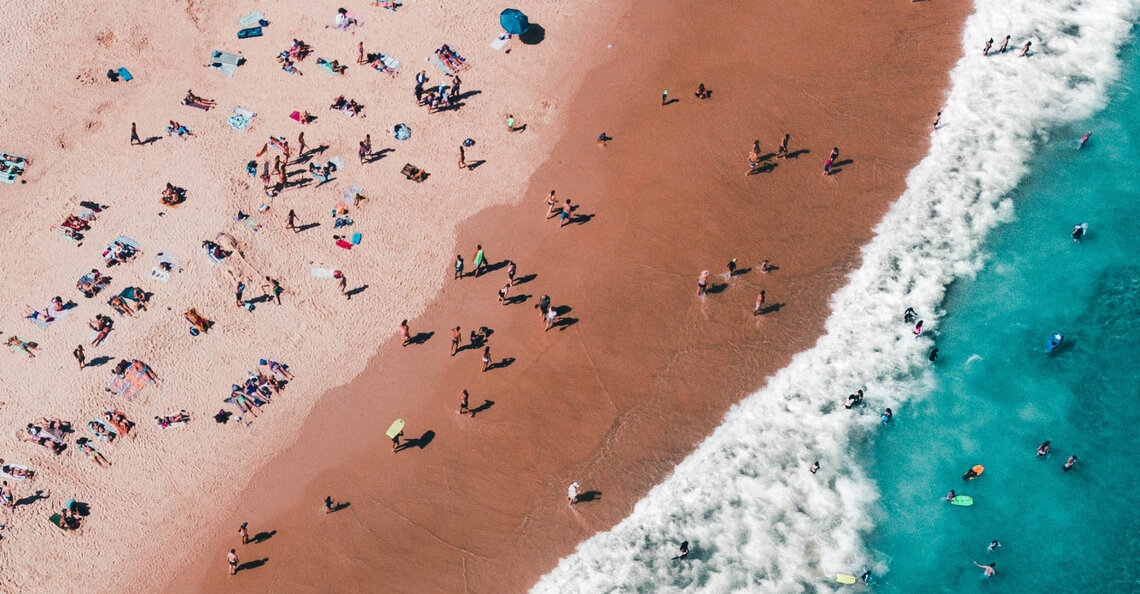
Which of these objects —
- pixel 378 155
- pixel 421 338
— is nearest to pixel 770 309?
pixel 421 338

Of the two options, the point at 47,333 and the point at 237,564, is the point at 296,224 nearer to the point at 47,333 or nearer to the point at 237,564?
the point at 47,333

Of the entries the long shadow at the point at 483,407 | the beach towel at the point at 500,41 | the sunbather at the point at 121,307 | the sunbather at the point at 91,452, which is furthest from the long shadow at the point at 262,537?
the beach towel at the point at 500,41

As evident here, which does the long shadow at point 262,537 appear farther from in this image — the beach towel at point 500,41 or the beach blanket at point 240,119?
the beach towel at point 500,41

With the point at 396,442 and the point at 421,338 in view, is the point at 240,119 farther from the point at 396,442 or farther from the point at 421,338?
the point at 396,442

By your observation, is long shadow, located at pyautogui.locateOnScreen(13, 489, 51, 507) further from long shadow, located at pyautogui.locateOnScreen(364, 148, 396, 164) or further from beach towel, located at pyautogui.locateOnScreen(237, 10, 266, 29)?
beach towel, located at pyautogui.locateOnScreen(237, 10, 266, 29)

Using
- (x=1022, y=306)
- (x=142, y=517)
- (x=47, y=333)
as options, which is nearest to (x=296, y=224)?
(x=47, y=333)
